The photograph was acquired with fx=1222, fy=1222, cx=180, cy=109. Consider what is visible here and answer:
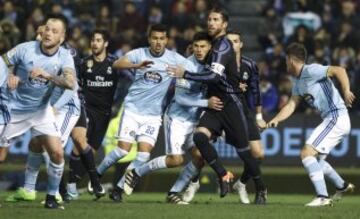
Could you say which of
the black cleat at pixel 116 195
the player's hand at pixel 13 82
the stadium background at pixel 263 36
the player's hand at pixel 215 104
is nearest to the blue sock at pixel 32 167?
the black cleat at pixel 116 195

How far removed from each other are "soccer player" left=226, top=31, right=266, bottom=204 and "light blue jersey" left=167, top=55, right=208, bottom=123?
0.60 metres

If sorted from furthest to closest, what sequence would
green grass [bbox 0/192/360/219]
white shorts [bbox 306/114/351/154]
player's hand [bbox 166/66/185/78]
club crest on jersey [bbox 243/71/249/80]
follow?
club crest on jersey [bbox 243/71/249/80], white shorts [bbox 306/114/351/154], player's hand [bbox 166/66/185/78], green grass [bbox 0/192/360/219]

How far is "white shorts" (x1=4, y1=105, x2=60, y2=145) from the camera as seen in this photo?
14664 mm

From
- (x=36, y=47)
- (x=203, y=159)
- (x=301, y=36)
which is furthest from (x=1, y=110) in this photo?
(x=301, y=36)

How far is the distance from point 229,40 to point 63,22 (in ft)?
8.26

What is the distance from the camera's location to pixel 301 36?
24.5 meters

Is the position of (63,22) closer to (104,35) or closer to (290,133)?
(104,35)

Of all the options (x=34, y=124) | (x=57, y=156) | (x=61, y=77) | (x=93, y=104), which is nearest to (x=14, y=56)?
(x=61, y=77)

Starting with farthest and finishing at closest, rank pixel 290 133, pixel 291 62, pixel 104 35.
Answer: pixel 290 133, pixel 104 35, pixel 291 62

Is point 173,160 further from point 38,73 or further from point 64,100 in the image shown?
Answer: point 38,73

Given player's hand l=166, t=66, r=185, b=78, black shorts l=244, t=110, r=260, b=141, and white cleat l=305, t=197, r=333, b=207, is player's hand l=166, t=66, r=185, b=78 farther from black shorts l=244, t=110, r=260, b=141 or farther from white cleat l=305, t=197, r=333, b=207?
white cleat l=305, t=197, r=333, b=207

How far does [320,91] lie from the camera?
1595 cm

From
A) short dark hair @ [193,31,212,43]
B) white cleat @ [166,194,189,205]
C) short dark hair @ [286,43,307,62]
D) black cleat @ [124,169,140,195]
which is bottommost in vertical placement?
white cleat @ [166,194,189,205]

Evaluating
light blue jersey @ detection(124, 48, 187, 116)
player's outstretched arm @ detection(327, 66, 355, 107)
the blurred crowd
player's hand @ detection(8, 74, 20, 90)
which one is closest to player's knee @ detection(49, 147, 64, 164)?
player's hand @ detection(8, 74, 20, 90)
